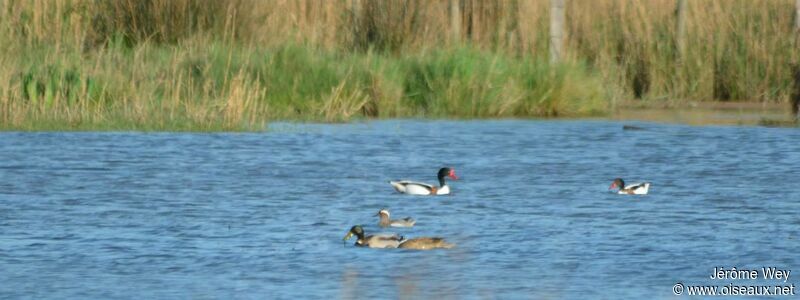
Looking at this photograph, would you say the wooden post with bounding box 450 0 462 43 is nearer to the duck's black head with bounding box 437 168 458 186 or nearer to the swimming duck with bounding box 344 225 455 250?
the duck's black head with bounding box 437 168 458 186

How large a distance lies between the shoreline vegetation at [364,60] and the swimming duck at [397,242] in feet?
26.3

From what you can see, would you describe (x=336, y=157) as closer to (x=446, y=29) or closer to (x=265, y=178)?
(x=265, y=178)

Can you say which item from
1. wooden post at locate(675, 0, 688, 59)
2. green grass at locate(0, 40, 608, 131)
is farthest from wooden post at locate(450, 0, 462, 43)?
wooden post at locate(675, 0, 688, 59)

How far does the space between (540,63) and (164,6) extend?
486 cm

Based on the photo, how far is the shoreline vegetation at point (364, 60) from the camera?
19828 millimetres

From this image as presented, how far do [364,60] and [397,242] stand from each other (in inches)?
424

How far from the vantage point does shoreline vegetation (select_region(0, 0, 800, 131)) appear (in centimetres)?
1983

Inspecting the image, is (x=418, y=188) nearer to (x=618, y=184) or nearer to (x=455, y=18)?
(x=618, y=184)

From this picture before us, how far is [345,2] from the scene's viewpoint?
83.4 ft

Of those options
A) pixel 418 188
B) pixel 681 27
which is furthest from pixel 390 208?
pixel 681 27

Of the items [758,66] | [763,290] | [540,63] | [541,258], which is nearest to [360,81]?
[540,63]

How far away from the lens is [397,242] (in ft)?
37.4

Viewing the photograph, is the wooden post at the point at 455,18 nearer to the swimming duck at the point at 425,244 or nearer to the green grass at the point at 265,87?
the green grass at the point at 265,87

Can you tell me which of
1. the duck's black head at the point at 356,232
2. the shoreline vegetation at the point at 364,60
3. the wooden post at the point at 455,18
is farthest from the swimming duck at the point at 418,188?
the wooden post at the point at 455,18
